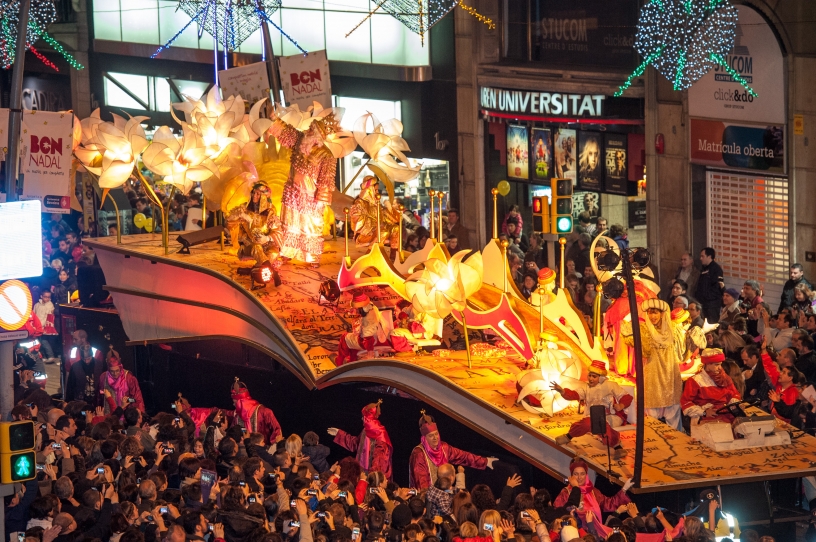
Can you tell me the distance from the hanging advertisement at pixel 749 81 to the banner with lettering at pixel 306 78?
6.64 metres

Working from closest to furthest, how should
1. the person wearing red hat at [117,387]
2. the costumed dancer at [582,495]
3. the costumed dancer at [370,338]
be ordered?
the costumed dancer at [582,495], the costumed dancer at [370,338], the person wearing red hat at [117,387]

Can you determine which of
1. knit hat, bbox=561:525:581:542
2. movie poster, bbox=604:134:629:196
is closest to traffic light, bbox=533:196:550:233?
knit hat, bbox=561:525:581:542

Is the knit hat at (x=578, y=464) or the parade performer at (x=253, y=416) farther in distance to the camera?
the parade performer at (x=253, y=416)

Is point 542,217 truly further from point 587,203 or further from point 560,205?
point 587,203

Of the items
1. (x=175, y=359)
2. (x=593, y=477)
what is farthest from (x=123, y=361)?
(x=593, y=477)

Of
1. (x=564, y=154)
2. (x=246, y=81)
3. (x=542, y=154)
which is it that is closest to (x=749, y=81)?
(x=564, y=154)

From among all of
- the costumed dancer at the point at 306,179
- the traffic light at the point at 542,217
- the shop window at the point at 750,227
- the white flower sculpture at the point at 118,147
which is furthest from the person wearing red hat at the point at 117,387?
the shop window at the point at 750,227

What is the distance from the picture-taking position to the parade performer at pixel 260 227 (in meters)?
22.4

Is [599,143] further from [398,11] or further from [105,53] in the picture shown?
[105,53]

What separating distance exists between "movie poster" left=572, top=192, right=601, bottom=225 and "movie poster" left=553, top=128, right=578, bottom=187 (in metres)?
0.44

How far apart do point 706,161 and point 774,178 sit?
148 cm

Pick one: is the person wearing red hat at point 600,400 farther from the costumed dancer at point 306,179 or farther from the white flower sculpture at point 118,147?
the white flower sculpture at point 118,147

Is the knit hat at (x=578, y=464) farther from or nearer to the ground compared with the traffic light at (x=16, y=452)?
nearer to the ground

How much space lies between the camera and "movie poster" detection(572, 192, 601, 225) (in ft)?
96.8
